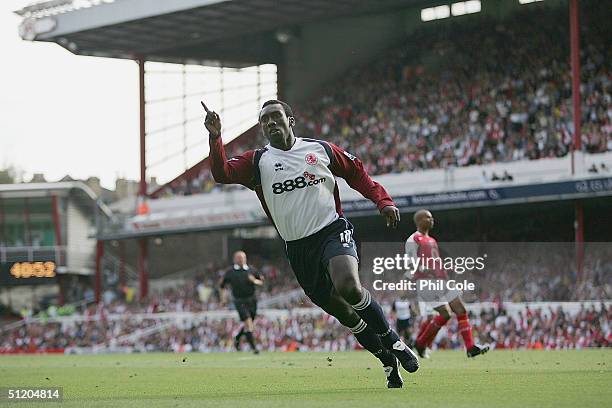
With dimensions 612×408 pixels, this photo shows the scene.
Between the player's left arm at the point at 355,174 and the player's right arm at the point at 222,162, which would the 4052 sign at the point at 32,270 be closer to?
the player's right arm at the point at 222,162

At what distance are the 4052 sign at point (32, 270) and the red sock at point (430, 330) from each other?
120ft

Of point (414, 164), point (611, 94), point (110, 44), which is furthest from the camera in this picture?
point (110, 44)

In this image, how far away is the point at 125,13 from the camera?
41312mm

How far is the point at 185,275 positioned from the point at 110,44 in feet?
→ 34.0

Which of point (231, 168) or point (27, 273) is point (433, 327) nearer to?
point (231, 168)

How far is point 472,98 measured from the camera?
117ft

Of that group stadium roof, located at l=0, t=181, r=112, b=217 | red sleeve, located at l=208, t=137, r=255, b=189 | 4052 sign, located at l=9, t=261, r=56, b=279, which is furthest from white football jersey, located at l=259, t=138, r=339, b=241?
stadium roof, located at l=0, t=181, r=112, b=217

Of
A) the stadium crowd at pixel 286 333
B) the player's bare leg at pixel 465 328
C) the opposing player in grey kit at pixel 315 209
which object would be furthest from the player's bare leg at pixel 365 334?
the stadium crowd at pixel 286 333

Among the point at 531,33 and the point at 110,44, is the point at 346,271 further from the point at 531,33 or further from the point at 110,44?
the point at 110,44

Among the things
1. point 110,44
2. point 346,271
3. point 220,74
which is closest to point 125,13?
point 110,44

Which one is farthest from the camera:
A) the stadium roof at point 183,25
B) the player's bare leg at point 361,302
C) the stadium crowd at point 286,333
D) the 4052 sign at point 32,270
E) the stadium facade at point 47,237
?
the stadium facade at point 47,237

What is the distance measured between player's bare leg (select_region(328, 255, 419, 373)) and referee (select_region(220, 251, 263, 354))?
13646 millimetres

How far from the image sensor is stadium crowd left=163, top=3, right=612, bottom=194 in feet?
106

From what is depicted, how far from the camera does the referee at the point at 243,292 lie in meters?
23.7
